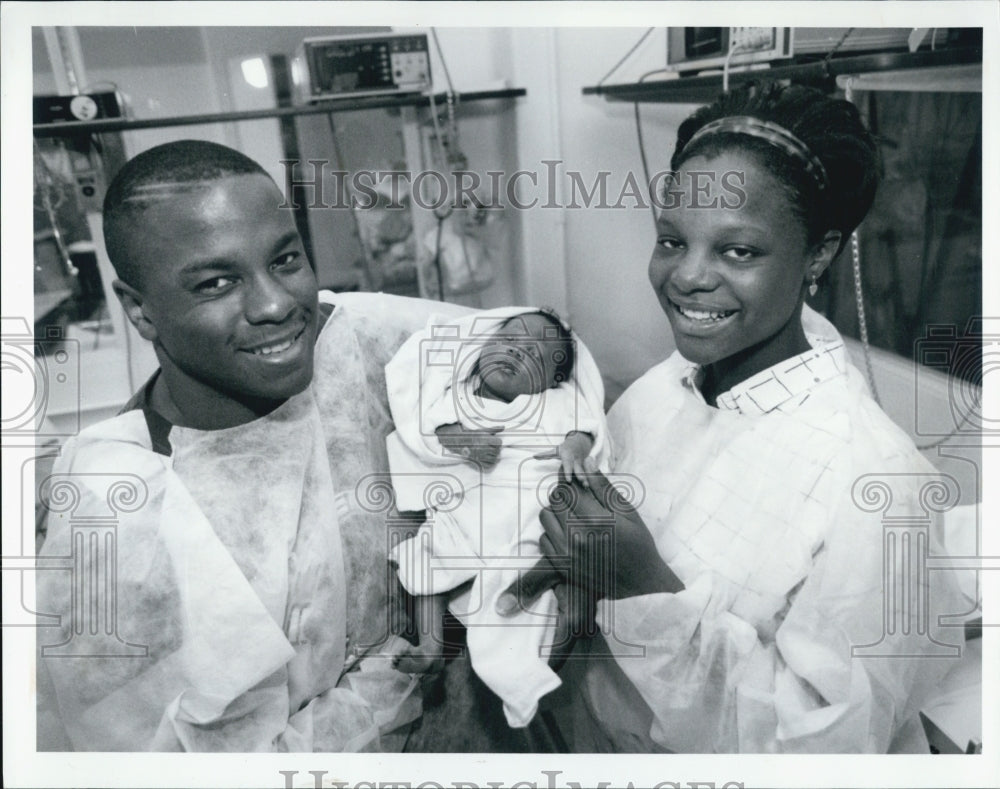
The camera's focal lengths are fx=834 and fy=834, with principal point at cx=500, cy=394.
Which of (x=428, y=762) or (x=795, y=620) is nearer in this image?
(x=795, y=620)

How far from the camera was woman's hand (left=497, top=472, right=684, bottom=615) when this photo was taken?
1.07 meters

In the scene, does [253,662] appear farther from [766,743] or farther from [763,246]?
[763,246]

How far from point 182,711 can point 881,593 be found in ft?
3.01

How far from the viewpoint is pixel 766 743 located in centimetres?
108

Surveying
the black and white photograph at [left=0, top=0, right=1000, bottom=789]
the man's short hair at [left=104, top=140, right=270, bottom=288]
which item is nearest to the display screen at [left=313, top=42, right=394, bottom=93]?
the black and white photograph at [left=0, top=0, right=1000, bottom=789]

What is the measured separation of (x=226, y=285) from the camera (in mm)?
1035

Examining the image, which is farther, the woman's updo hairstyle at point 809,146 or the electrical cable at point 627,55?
the electrical cable at point 627,55

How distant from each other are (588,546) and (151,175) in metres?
0.72

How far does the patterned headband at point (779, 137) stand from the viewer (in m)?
1.00

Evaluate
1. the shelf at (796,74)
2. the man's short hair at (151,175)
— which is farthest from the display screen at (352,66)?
the shelf at (796,74)

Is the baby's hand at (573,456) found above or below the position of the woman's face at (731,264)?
below

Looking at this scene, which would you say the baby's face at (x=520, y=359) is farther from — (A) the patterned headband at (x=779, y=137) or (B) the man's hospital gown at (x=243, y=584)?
(A) the patterned headband at (x=779, y=137)

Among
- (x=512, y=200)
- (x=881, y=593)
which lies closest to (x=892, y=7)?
(x=512, y=200)

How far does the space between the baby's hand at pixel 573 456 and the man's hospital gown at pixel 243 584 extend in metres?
0.23
